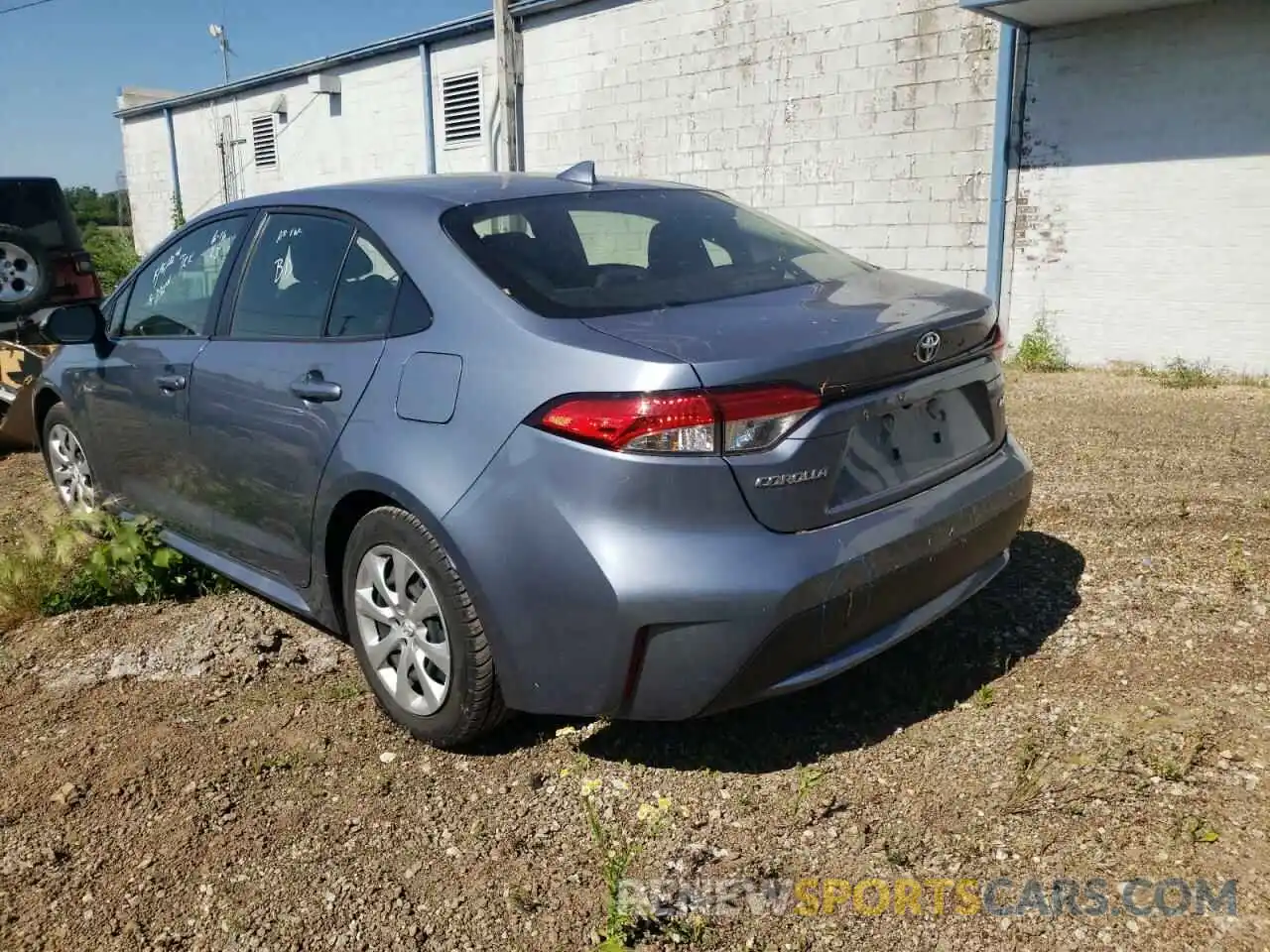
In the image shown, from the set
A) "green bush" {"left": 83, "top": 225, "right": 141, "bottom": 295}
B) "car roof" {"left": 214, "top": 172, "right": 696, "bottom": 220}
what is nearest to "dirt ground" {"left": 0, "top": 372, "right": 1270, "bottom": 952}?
"car roof" {"left": 214, "top": 172, "right": 696, "bottom": 220}

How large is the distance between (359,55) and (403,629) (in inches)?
588

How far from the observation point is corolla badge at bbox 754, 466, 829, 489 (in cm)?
243

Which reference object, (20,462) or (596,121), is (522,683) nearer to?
(20,462)

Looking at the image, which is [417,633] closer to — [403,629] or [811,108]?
[403,629]

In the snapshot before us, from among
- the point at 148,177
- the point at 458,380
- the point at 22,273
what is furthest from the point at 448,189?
the point at 148,177

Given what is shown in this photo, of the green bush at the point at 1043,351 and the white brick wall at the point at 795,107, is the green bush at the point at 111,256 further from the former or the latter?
the green bush at the point at 1043,351

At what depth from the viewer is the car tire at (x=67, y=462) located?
488cm

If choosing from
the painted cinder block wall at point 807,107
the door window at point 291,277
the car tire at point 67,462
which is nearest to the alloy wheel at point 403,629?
the door window at point 291,277

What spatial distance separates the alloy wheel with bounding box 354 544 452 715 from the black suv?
5796 mm

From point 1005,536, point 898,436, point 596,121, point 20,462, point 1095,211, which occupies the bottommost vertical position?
point 20,462

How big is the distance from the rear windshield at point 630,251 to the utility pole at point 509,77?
10.3 metres

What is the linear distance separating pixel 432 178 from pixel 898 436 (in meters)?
1.90

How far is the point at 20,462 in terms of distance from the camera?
6.72 metres

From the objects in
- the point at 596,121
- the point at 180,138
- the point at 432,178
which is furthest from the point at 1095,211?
the point at 180,138
